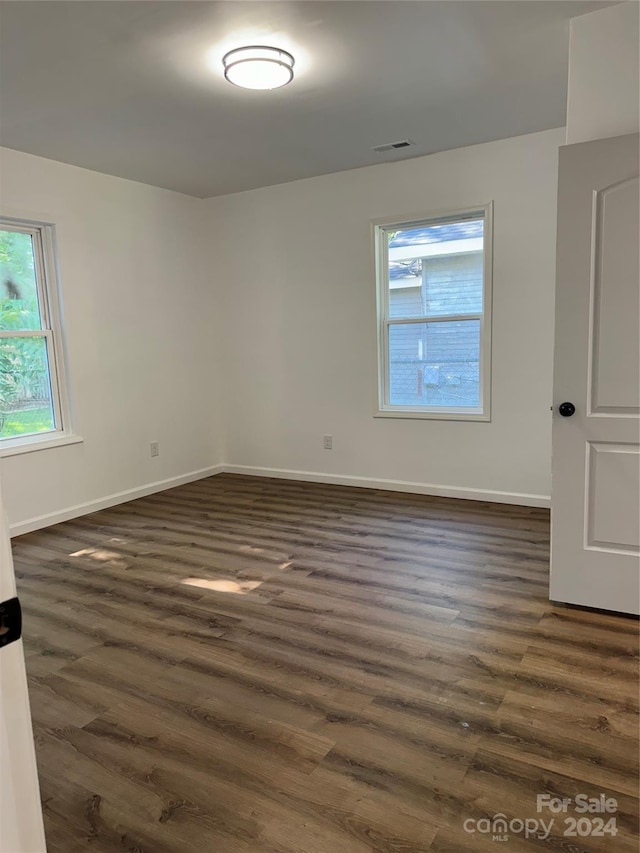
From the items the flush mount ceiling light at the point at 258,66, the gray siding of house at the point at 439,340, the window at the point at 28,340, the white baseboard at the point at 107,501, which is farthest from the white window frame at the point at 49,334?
the gray siding of house at the point at 439,340

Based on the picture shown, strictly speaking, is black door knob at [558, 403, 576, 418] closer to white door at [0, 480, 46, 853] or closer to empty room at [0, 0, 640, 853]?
empty room at [0, 0, 640, 853]

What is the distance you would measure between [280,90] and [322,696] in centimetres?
300

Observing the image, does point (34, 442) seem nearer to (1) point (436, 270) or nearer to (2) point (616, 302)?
(1) point (436, 270)

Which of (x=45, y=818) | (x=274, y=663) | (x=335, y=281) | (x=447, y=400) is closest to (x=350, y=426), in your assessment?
(x=447, y=400)

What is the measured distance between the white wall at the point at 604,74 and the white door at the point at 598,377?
0.23 m

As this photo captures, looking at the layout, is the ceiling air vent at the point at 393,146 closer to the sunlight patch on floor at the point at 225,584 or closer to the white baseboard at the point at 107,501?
the sunlight patch on floor at the point at 225,584

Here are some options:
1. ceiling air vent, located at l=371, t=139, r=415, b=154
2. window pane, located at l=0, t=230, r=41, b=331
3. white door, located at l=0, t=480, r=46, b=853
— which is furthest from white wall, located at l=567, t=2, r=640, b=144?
window pane, located at l=0, t=230, r=41, b=331

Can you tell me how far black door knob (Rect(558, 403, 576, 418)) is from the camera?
262 centimetres

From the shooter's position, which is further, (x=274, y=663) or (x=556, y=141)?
(x=556, y=141)

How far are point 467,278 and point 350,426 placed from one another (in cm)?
157

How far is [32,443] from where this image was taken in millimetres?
4234

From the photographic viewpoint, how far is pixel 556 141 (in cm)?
390

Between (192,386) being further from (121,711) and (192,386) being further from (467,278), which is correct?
(121,711)

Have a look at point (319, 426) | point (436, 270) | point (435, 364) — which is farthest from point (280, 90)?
point (319, 426)
